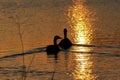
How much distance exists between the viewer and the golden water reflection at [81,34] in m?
19.3

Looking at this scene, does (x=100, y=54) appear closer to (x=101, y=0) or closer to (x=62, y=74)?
(x=62, y=74)

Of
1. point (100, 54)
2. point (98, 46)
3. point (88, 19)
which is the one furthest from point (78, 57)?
point (88, 19)

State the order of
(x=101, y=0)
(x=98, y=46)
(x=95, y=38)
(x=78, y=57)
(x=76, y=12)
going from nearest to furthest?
(x=78, y=57) → (x=98, y=46) → (x=95, y=38) → (x=76, y=12) → (x=101, y=0)

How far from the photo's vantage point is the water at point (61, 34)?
1969 cm

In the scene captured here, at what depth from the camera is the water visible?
1969 centimetres

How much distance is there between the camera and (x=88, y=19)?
1442 inches

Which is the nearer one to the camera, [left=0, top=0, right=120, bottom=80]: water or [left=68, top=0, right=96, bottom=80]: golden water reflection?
[left=68, top=0, right=96, bottom=80]: golden water reflection

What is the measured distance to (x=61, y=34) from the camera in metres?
30.6

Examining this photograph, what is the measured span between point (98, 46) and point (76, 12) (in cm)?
1571

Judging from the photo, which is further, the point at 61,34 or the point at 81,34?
the point at 61,34

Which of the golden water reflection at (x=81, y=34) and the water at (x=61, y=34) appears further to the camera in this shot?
the water at (x=61, y=34)

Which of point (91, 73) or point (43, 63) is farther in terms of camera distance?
point (43, 63)

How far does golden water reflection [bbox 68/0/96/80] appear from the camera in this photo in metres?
19.3

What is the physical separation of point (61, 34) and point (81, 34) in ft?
4.26
